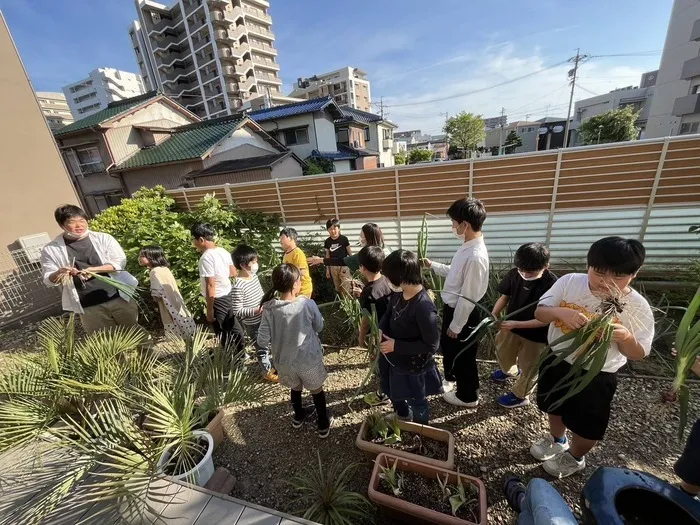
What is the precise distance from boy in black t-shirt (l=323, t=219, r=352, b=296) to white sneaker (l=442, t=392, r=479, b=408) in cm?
169

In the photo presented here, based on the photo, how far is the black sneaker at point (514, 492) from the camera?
154 cm

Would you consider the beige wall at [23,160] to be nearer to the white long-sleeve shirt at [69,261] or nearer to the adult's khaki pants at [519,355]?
the white long-sleeve shirt at [69,261]

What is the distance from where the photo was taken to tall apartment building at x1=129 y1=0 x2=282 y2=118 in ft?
103

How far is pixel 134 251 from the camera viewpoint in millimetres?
4285

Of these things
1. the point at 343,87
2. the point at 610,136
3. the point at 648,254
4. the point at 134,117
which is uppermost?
the point at 343,87

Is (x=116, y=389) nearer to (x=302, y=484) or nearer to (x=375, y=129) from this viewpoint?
(x=302, y=484)

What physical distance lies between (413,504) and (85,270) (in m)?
3.16

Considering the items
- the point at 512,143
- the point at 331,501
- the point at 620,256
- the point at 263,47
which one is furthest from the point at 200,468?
the point at 263,47

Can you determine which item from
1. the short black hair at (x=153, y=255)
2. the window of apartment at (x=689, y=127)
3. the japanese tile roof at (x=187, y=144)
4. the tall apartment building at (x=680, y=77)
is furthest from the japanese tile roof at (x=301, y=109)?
the window of apartment at (x=689, y=127)

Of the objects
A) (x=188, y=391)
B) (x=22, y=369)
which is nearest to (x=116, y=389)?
(x=188, y=391)

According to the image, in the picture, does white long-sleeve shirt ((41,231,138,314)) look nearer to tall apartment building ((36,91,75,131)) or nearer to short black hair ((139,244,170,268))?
short black hair ((139,244,170,268))

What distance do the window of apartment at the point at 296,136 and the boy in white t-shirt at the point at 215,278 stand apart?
16.5 meters

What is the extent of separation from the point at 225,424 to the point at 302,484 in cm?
95

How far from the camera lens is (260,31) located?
114ft
